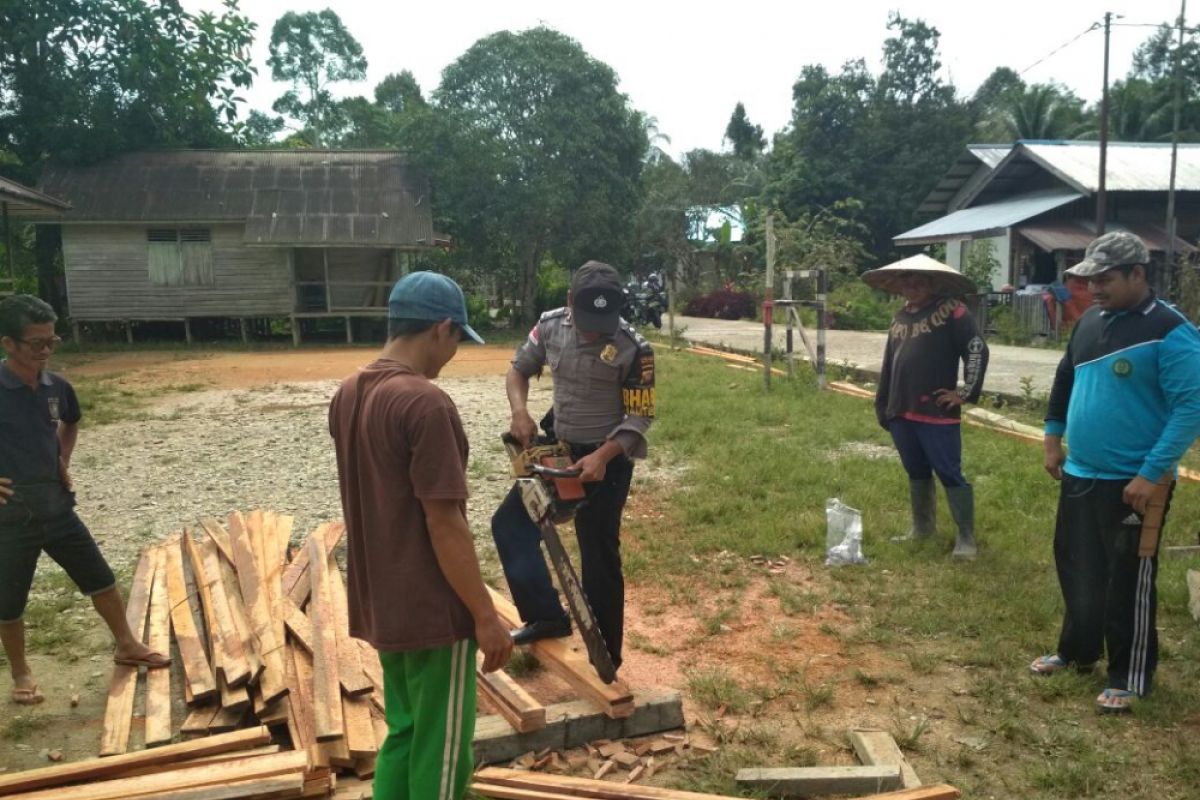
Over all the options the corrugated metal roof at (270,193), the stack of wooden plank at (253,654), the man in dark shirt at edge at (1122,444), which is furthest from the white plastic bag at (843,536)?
the corrugated metal roof at (270,193)

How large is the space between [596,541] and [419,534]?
143cm

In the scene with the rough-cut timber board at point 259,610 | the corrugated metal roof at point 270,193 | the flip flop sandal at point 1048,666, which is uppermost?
the corrugated metal roof at point 270,193

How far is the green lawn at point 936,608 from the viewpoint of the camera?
344 centimetres

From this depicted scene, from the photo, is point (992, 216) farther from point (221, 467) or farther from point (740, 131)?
point (740, 131)

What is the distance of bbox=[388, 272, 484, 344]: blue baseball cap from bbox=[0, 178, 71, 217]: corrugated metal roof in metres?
16.6

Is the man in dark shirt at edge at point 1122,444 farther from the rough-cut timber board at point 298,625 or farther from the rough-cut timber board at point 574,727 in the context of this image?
the rough-cut timber board at point 298,625

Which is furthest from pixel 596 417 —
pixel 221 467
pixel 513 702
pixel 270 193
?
pixel 270 193

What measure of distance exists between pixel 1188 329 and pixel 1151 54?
55.0 meters

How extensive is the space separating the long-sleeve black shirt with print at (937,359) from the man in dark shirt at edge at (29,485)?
4518mm

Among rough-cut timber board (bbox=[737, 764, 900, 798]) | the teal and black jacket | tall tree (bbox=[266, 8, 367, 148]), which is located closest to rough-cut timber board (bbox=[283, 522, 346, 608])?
rough-cut timber board (bbox=[737, 764, 900, 798])

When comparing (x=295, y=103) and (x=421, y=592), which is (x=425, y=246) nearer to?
(x=421, y=592)

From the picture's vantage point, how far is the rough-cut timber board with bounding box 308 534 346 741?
3260mm

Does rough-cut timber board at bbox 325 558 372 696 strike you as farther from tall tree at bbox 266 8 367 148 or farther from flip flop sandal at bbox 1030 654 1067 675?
tall tree at bbox 266 8 367 148

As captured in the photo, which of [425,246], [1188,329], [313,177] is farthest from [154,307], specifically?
[1188,329]
